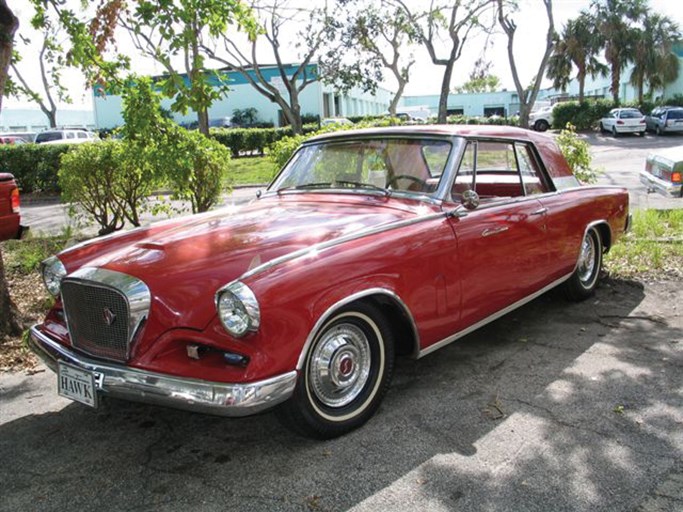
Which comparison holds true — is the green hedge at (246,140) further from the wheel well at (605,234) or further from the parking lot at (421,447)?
the parking lot at (421,447)

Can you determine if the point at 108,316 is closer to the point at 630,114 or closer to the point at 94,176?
the point at 94,176

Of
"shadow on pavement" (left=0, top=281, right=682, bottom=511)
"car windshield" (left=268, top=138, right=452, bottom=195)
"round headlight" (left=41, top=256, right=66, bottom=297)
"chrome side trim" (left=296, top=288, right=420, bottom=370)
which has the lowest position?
"shadow on pavement" (left=0, top=281, right=682, bottom=511)

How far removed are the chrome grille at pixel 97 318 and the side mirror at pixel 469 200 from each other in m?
2.07

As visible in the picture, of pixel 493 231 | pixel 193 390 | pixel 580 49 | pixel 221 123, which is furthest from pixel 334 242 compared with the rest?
pixel 221 123

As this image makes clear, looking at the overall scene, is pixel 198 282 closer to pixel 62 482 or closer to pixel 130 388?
pixel 130 388

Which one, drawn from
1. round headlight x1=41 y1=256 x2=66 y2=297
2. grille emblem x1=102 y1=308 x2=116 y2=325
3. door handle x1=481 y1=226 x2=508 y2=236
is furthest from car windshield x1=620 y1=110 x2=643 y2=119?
grille emblem x1=102 y1=308 x2=116 y2=325

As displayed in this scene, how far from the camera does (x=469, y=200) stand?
3.72m

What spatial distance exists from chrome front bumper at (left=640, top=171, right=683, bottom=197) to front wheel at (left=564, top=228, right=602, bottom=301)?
3799 millimetres

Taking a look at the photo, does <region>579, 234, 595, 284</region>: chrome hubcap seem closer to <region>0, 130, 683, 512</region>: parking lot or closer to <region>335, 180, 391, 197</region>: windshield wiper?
<region>0, 130, 683, 512</region>: parking lot

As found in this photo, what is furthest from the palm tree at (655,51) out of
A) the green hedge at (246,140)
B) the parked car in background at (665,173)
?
the parked car in background at (665,173)

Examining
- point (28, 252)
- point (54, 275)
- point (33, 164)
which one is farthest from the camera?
point (33, 164)

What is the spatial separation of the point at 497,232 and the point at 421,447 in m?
1.58

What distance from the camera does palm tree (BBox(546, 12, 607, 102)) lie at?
35469 mm

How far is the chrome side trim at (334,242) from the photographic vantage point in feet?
9.17
